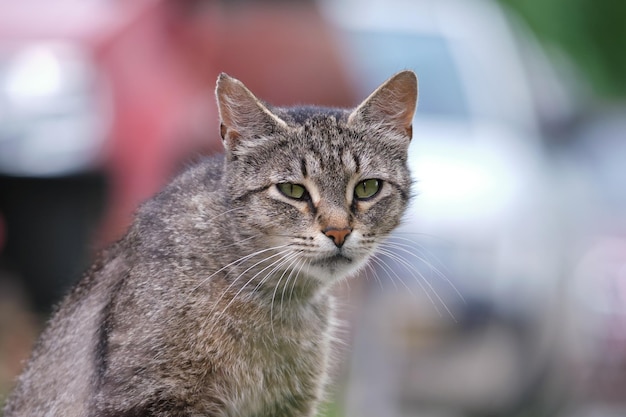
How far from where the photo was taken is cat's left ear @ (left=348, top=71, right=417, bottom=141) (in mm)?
5797

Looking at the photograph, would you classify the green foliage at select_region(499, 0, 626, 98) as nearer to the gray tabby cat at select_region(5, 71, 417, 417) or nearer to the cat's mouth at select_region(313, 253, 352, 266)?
the gray tabby cat at select_region(5, 71, 417, 417)

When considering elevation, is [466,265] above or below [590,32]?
below

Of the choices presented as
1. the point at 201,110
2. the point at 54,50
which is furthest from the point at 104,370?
the point at 54,50

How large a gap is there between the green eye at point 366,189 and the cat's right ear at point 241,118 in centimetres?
43

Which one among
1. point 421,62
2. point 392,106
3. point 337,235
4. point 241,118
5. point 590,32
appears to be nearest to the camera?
point 337,235

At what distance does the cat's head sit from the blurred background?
9.52 ft

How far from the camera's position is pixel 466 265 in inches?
425

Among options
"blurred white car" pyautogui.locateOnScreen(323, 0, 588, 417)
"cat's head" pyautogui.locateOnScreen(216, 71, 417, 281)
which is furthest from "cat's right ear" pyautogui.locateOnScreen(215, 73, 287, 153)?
"blurred white car" pyautogui.locateOnScreen(323, 0, 588, 417)

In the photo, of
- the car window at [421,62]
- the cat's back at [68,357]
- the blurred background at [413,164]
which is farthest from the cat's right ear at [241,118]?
the car window at [421,62]

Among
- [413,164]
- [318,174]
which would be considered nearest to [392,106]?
[318,174]

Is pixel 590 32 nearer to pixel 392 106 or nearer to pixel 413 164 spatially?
pixel 413 164

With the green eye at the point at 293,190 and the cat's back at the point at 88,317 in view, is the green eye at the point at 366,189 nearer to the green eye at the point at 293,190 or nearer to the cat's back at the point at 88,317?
the green eye at the point at 293,190

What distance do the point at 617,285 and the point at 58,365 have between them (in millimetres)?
7473

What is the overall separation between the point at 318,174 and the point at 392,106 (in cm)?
56
